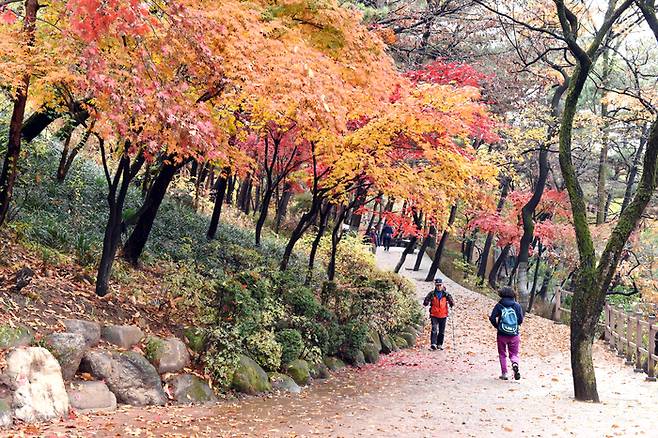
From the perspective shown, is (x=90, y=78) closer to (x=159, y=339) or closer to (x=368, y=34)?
(x=159, y=339)

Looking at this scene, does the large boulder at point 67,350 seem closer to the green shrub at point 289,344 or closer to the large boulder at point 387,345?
the green shrub at point 289,344

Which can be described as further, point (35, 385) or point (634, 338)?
point (634, 338)

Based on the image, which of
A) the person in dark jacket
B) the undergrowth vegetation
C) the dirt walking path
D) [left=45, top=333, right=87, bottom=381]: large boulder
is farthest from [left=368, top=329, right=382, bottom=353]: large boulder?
[left=45, top=333, right=87, bottom=381]: large boulder

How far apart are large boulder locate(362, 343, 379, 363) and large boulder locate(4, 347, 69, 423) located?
23.6 feet

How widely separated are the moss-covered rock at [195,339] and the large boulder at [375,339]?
527cm

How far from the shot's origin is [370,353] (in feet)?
40.3

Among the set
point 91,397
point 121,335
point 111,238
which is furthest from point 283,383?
point 111,238

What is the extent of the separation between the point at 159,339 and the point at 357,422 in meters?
2.84

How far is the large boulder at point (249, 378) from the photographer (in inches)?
319

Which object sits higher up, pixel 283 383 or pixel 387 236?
pixel 387 236

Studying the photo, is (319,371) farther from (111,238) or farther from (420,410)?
(111,238)

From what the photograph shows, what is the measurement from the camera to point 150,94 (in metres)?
6.32

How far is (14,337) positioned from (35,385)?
24.7 inches

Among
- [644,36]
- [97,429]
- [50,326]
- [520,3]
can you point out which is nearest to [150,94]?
[50,326]
